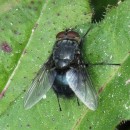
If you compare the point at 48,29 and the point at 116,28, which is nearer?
the point at 116,28

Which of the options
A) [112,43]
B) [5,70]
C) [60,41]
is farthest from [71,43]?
[5,70]

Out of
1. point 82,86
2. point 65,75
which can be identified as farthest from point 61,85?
point 82,86

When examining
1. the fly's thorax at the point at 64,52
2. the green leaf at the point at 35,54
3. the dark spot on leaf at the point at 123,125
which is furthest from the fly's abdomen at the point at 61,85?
the dark spot on leaf at the point at 123,125

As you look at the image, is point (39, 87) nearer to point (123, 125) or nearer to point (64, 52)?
point (64, 52)

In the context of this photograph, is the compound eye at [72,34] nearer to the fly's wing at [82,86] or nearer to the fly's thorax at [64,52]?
the fly's thorax at [64,52]

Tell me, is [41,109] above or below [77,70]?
below

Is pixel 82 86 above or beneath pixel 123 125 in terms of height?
above

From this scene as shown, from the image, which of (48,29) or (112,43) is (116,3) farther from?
(48,29)
